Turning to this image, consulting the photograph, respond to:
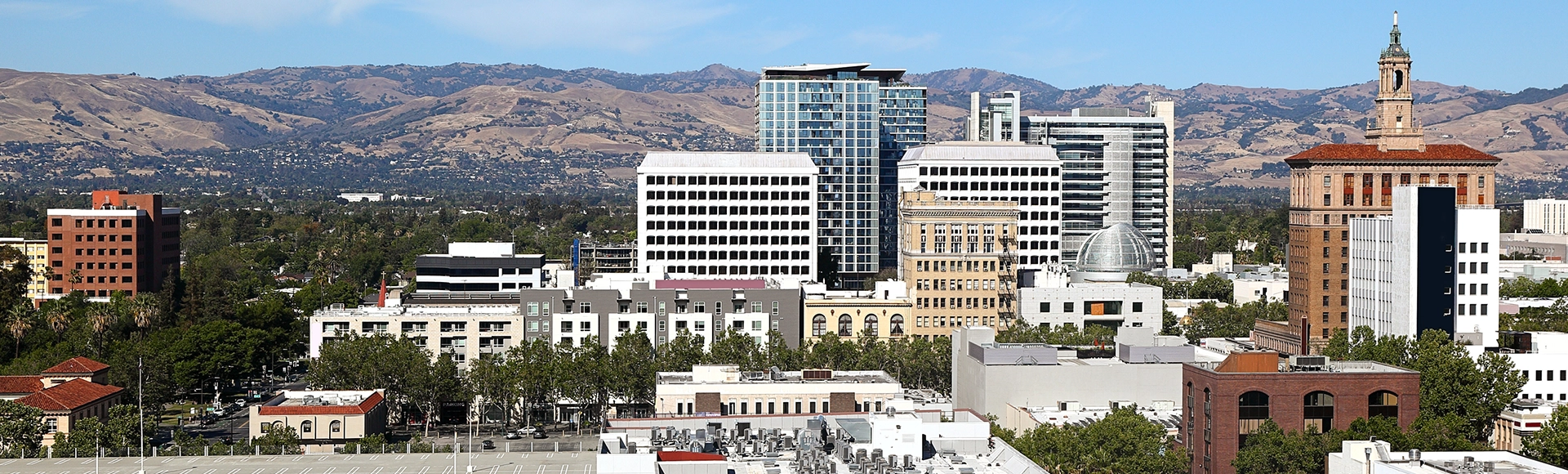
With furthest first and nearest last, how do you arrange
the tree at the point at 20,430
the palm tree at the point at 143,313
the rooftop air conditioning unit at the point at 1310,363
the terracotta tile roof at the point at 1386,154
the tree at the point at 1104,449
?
the palm tree at the point at 143,313 < the terracotta tile roof at the point at 1386,154 < the tree at the point at 20,430 < the rooftop air conditioning unit at the point at 1310,363 < the tree at the point at 1104,449

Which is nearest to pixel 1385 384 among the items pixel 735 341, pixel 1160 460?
pixel 1160 460

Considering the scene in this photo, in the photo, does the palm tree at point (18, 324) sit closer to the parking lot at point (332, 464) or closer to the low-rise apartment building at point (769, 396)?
the parking lot at point (332, 464)

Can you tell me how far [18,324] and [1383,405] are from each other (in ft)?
424

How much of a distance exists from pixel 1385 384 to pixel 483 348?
287 ft

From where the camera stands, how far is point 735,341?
16888 centimetres

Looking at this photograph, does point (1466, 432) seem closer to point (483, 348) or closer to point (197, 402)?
point (483, 348)

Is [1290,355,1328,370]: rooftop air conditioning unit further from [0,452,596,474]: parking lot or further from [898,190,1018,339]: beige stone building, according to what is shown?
[898,190,1018,339]: beige stone building

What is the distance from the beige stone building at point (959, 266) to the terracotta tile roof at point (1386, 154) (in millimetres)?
32020

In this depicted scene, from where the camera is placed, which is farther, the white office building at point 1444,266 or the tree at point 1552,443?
the white office building at point 1444,266

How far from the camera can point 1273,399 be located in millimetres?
110125

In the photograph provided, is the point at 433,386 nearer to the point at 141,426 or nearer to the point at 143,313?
the point at 141,426

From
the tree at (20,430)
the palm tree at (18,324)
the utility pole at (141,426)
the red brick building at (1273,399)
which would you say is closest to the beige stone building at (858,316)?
the utility pole at (141,426)

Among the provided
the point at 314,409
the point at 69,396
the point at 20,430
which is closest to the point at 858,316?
the point at 314,409

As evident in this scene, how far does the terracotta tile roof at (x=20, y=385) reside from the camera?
148 metres
